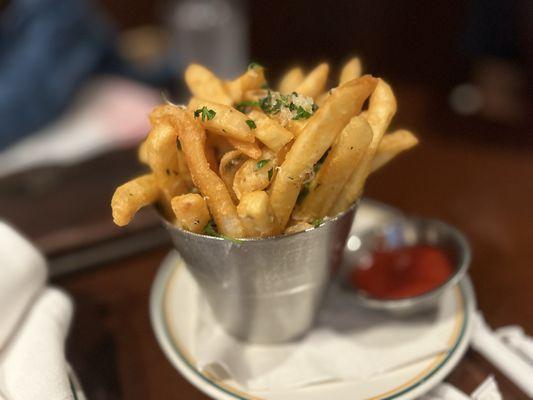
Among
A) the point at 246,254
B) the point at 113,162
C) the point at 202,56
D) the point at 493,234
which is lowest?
the point at 202,56

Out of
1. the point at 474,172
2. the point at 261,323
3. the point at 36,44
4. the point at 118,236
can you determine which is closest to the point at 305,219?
the point at 261,323

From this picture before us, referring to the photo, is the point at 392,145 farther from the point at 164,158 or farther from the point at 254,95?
the point at 164,158

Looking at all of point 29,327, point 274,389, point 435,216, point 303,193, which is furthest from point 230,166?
point 435,216

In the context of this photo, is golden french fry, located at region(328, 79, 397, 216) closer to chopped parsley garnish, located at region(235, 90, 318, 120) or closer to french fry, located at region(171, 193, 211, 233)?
chopped parsley garnish, located at region(235, 90, 318, 120)

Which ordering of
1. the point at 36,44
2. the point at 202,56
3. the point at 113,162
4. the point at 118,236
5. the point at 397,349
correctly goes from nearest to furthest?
the point at 397,349, the point at 118,236, the point at 113,162, the point at 36,44, the point at 202,56

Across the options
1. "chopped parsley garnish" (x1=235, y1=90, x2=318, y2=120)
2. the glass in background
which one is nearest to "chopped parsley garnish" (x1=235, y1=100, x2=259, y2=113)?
"chopped parsley garnish" (x1=235, y1=90, x2=318, y2=120)

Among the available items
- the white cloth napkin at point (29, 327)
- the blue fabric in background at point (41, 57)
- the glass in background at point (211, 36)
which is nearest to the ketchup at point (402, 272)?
the white cloth napkin at point (29, 327)

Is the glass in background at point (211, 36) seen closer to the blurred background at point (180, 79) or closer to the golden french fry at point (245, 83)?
the blurred background at point (180, 79)

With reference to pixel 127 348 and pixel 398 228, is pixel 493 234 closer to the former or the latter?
pixel 398 228
